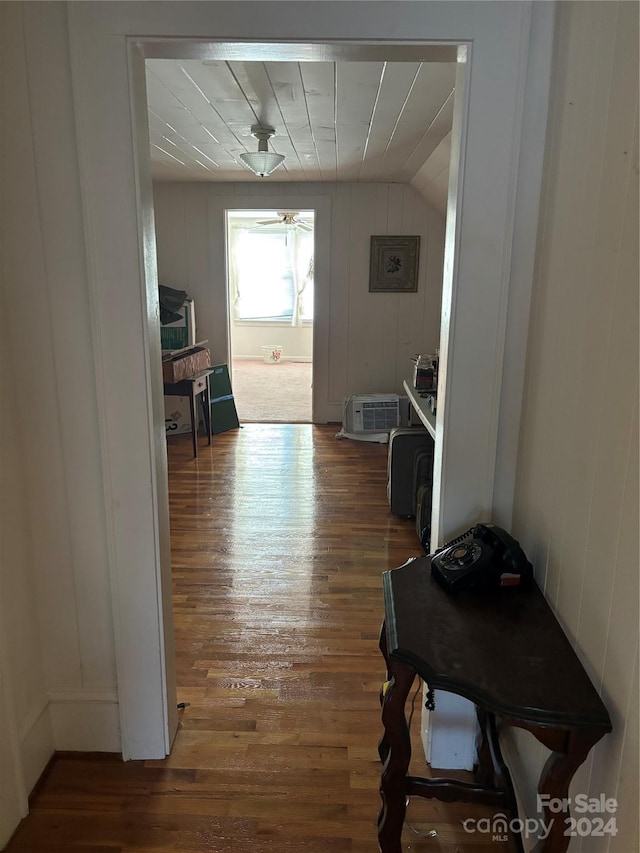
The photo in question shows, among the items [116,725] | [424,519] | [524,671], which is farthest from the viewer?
[424,519]

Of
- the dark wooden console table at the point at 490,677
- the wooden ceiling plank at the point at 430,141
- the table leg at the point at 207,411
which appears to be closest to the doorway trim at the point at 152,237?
the dark wooden console table at the point at 490,677

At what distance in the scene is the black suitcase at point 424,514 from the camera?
3.02m

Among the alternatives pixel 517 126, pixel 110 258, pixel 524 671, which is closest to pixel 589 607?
pixel 524 671

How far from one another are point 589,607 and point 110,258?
4.36ft

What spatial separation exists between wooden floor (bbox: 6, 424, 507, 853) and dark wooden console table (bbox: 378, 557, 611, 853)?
0.29 m

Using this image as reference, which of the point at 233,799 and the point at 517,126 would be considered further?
the point at 233,799

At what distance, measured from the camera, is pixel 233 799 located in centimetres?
163

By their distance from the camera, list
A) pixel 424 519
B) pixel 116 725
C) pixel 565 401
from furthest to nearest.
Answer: pixel 424 519
pixel 116 725
pixel 565 401

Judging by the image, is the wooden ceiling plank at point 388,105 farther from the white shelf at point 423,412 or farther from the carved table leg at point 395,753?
the carved table leg at point 395,753

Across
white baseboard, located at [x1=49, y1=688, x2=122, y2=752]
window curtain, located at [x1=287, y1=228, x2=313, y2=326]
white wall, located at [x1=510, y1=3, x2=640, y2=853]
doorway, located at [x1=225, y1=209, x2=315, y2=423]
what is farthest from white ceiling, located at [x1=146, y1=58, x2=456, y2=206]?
window curtain, located at [x1=287, y1=228, x2=313, y2=326]

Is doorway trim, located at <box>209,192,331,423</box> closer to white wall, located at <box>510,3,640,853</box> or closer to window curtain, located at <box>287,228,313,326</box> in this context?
window curtain, located at <box>287,228,313,326</box>

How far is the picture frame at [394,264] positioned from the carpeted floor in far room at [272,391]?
1.48 m

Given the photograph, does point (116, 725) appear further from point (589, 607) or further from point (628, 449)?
point (628, 449)

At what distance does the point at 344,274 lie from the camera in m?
5.29
